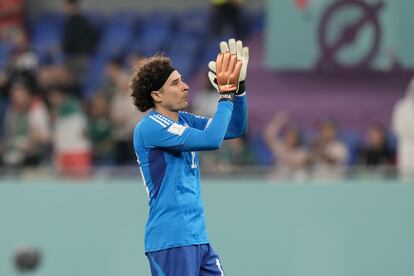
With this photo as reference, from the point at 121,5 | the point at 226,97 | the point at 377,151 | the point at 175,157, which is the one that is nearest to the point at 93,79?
the point at 121,5

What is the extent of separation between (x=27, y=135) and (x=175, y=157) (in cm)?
554

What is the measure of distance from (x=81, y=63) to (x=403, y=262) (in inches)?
166

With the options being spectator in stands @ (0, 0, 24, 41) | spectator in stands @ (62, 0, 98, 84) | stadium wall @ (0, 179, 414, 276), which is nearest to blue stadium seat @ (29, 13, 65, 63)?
spectator in stands @ (0, 0, 24, 41)

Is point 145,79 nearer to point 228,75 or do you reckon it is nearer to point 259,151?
point 228,75

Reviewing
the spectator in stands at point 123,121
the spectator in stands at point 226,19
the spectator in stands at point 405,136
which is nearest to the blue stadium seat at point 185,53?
the spectator in stands at point 226,19

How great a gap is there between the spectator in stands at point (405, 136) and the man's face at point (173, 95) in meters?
4.44

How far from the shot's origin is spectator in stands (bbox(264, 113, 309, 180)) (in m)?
11.6

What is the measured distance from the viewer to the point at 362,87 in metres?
13.2

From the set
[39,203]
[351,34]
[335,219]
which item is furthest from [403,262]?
[39,203]

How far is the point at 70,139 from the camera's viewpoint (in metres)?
12.5

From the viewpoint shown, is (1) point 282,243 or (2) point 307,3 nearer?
(1) point 282,243

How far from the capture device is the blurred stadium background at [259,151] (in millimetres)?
11648

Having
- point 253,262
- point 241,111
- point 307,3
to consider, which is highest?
point 307,3

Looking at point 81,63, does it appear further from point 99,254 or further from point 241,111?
point 241,111
